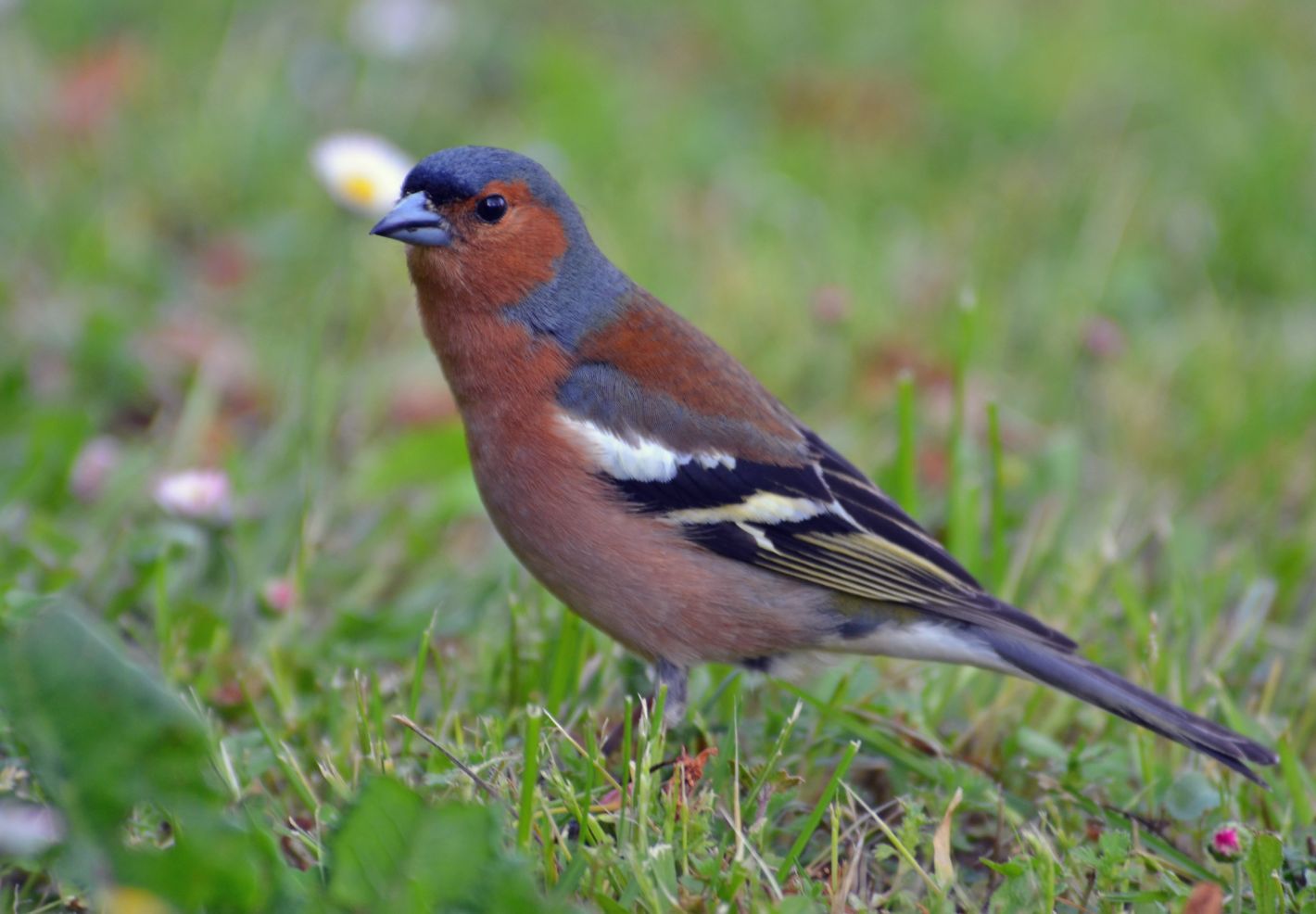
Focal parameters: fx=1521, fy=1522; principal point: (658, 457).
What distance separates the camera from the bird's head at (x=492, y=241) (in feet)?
12.4

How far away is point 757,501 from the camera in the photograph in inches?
145

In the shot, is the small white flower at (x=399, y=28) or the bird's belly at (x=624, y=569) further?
the small white flower at (x=399, y=28)

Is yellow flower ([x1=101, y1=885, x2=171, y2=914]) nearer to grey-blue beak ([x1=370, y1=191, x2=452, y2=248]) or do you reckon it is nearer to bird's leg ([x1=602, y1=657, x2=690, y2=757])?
bird's leg ([x1=602, y1=657, x2=690, y2=757])

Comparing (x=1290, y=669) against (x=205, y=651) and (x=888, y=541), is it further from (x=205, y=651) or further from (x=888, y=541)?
(x=205, y=651)

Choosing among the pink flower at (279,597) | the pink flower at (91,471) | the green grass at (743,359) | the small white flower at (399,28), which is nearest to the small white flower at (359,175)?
the green grass at (743,359)

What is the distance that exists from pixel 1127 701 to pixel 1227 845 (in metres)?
0.42

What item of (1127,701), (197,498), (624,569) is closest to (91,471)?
(197,498)

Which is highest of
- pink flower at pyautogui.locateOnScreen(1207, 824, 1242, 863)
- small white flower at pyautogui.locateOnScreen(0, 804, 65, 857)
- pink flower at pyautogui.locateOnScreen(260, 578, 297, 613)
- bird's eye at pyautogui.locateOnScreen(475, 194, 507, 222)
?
bird's eye at pyautogui.locateOnScreen(475, 194, 507, 222)

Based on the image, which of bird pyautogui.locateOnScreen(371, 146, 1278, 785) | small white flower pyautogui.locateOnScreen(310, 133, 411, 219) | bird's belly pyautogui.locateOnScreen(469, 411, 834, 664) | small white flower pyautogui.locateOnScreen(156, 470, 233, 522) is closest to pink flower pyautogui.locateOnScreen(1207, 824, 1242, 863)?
bird pyautogui.locateOnScreen(371, 146, 1278, 785)

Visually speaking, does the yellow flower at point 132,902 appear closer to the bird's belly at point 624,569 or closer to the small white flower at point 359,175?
the bird's belly at point 624,569

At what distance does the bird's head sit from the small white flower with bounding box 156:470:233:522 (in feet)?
2.57

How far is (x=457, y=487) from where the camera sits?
4.64 meters

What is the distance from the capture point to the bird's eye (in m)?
3.82

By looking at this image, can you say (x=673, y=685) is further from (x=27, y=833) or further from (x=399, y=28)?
(x=399, y=28)
